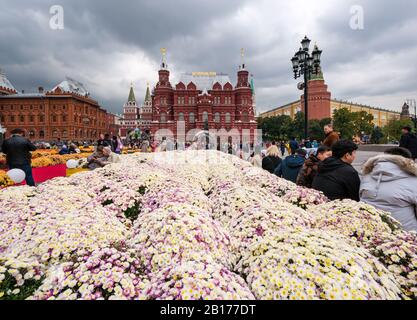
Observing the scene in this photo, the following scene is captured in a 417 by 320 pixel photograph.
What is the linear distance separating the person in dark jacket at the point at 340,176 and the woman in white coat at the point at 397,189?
57cm

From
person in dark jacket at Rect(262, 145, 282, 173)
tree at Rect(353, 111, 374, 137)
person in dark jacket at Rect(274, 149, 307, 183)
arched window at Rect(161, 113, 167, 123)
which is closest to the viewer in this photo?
person in dark jacket at Rect(274, 149, 307, 183)

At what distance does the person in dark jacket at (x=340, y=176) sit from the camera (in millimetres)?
3848

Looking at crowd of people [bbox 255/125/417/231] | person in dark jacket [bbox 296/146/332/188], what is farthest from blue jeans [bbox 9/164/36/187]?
crowd of people [bbox 255/125/417/231]

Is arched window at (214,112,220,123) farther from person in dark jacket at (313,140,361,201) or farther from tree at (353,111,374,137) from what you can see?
person in dark jacket at (313,140,361,201)

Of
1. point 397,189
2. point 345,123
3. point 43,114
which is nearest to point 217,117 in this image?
point 345,123

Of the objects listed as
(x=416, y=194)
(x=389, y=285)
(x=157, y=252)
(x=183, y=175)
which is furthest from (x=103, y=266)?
(x=183, y=175)

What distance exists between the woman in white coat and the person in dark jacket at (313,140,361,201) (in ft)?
1.86

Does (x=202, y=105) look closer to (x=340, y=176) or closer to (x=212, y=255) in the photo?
(x=340, y=176)

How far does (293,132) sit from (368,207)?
223ft

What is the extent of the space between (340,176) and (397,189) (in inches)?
35.0

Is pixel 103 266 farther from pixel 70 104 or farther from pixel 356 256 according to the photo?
pixel 70 104

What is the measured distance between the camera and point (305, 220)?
9.16 feet

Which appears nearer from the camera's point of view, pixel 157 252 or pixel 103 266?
pixel 103 266

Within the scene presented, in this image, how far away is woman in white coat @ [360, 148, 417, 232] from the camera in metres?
3.02
